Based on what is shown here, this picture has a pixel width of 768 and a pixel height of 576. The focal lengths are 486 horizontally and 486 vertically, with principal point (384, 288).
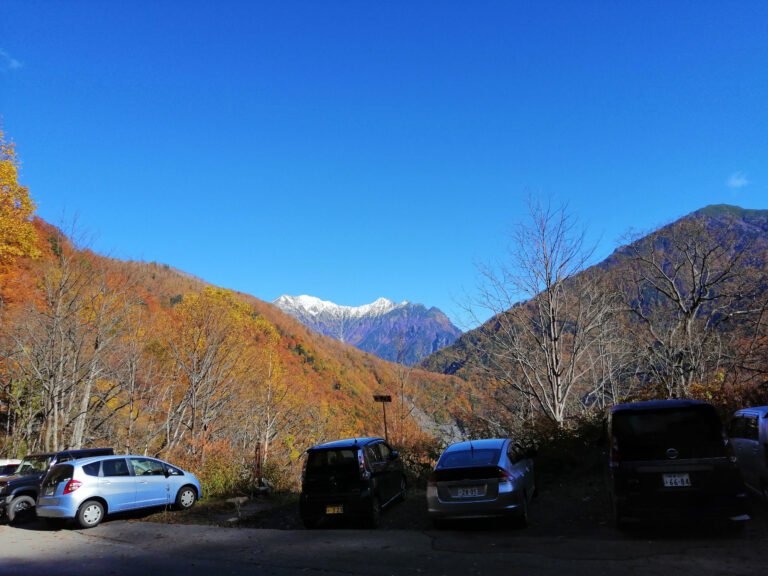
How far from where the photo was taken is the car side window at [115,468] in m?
11.5

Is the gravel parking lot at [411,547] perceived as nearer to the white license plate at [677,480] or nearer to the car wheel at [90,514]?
the car wheel at [90,514]

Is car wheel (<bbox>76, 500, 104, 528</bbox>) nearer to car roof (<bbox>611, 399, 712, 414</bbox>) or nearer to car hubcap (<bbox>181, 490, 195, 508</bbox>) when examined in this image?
car hubcap (<bbox>181, 490, 195, 508</bbox>)

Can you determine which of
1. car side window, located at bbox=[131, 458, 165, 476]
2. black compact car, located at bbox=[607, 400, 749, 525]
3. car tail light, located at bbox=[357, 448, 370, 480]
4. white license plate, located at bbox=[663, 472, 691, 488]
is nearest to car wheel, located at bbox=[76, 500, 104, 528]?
car side window, located at bbox=[131, 458, 165, 476]

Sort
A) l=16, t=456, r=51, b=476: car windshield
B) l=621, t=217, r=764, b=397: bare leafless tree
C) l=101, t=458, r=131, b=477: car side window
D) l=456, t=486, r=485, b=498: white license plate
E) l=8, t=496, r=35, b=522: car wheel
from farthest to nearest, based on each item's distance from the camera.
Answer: l=621, t=217, r=764, b=397: bare leafless tree
l=16, t=456, r=51, b=476: car windshield
l=8, t=496, r=35, b=522: car wheel
l=101, t=458, r=131, b=477: car side window
l=456, t=486, r=485, b=498: white license plate

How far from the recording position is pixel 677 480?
6.29 metres

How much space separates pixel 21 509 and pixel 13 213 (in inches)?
788

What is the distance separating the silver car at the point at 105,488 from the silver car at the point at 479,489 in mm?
7854

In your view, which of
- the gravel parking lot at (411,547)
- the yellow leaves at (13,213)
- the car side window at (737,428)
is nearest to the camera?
the gravel parking lot at (411,547)

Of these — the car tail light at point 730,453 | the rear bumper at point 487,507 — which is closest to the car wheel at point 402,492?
the rear bumper at point 487,507

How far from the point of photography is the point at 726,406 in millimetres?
13047

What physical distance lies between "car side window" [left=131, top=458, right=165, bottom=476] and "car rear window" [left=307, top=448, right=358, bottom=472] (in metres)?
5.23

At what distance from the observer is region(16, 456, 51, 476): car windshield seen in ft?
42.8

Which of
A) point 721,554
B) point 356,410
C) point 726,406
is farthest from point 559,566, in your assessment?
point 356,410

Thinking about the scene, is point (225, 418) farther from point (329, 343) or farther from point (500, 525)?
point (329, 343)
